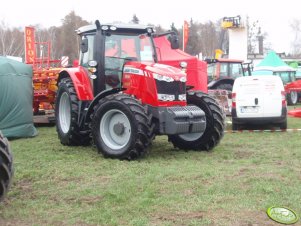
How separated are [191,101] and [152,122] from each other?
47.6 inches

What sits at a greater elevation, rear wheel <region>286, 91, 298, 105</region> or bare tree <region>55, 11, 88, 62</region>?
bare tree <region>55, 11, 88, 62</region>

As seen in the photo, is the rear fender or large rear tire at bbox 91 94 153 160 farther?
the rear fender

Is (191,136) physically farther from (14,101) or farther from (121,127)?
(14,101)

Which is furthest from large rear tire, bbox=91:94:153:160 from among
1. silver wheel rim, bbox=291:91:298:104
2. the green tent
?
silver wheel rim, bbox=291:91:298:104

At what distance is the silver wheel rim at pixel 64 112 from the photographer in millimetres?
9952

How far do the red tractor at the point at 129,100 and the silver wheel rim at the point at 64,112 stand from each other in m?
0.02

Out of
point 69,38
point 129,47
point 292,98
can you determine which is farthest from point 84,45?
point 69,38

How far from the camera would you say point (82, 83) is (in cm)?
923

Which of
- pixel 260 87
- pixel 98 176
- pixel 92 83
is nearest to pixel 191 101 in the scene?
pixel 92 83

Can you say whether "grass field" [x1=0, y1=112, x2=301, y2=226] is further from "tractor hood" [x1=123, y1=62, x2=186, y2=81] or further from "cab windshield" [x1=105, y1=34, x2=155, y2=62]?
"cab windshield" [x1=105, y1=34, x2=155, y2=62]

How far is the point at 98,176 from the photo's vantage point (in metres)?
6.61

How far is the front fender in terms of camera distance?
358 inches

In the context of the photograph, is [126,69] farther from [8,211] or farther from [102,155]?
[8,211]

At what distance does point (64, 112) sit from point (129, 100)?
2.84 m
